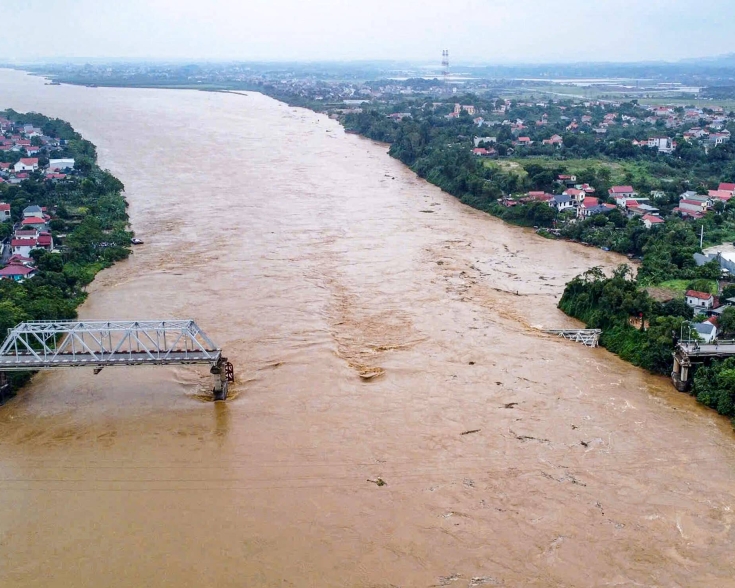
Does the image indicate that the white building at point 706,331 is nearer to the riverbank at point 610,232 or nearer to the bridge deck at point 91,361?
the riverbank at point 610,232

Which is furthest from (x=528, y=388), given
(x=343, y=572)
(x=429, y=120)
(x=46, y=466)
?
(x=429, y=120)

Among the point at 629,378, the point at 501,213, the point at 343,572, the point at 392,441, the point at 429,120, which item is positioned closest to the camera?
the point at 343,572

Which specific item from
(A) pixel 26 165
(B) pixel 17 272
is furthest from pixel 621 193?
(A) pixel 26 165

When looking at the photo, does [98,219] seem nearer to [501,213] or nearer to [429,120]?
[501,213]

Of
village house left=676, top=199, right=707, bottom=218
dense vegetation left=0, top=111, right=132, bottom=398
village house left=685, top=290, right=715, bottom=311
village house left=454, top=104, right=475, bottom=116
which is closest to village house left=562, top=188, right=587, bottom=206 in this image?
village house left=676, top=199, right=707, bottom=218

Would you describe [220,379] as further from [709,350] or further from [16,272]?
[709,350]
